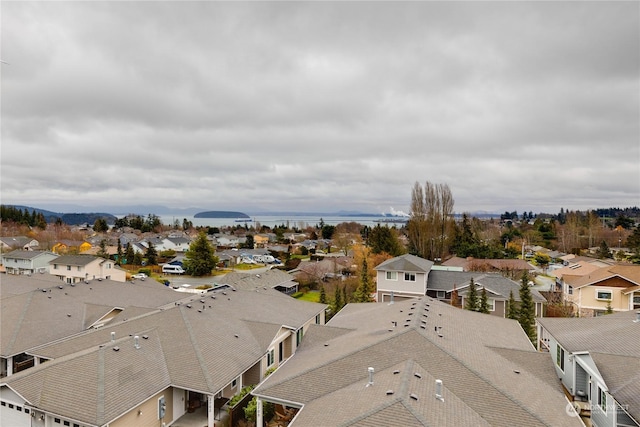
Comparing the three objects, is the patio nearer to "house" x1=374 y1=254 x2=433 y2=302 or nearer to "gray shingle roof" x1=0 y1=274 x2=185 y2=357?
"gray shingle roof" x1=0 y1=274 x2=185 y2=357

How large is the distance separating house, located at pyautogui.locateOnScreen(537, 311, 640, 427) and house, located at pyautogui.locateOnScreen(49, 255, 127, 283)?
149ft

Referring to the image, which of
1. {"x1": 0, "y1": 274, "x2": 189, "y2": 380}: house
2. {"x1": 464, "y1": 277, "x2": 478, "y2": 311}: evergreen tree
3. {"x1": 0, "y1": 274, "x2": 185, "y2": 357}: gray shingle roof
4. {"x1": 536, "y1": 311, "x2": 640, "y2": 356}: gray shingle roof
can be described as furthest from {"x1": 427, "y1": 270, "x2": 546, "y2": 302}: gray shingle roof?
{"x1": 0, "y1": 274, "x2": 189, "y2": 380}: house

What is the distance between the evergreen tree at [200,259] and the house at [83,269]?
1035 cm

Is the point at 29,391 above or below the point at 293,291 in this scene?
above

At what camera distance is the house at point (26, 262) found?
172ft

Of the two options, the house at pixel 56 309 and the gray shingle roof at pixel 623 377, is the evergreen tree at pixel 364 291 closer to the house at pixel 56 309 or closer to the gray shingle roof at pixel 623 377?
the house at pixel 56 309

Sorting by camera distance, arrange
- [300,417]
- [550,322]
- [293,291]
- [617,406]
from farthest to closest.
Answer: [293,291]
[550,322]
[617,406]
[300,417]

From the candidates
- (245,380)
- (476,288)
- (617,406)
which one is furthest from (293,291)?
(617,406)

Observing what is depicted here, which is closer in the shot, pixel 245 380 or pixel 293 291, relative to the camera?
pixel 245 380

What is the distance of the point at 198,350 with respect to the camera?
15438mm

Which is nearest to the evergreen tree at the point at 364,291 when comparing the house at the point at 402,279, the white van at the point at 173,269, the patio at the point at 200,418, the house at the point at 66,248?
the house at the point at 402,279

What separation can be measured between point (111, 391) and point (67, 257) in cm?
4283

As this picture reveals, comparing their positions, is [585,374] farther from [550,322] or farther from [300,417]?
[300,417]

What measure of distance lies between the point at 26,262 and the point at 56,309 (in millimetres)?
40336
